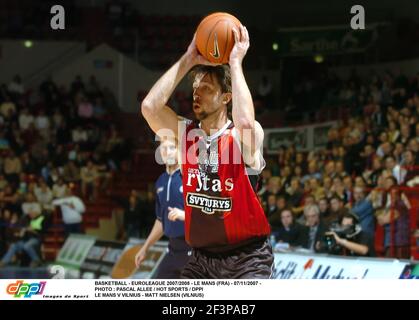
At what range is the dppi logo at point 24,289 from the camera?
257 inches

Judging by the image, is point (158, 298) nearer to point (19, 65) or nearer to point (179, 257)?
point (179, 257)

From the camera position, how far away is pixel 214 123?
5.27 m

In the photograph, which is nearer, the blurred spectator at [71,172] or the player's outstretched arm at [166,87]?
the player's outstretched arm at [166,87]

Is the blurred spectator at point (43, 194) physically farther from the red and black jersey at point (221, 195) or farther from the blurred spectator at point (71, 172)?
the red and black jersey at point (221, 195)

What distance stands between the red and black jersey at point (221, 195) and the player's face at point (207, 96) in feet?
0.46

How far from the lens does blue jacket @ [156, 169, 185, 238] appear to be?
25.9 feet

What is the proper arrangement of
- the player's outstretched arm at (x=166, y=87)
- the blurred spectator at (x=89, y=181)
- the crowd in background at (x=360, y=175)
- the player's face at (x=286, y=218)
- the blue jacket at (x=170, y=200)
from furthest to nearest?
the blurred spectator at (x=89, y=181), the player's face at (x=286, y=218), the crowd in background at (x=360, y=175), the blue jacket at (x=170, y=200), the player's outstretched arm at (x=166, y=87)

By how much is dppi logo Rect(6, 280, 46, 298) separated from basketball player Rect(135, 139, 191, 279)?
114cm

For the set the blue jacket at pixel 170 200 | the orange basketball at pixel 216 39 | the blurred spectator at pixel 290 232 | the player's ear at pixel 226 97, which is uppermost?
the orange basketball at pixel 216 39

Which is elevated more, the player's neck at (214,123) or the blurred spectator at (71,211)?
the player's neck at (214,123)

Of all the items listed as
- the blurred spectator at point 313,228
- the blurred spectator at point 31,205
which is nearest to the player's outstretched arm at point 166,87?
the blurred spectator at point 313,228

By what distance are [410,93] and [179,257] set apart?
933 centimetres

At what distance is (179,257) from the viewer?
780cm

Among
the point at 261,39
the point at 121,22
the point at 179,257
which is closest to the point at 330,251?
the point at 179,257
